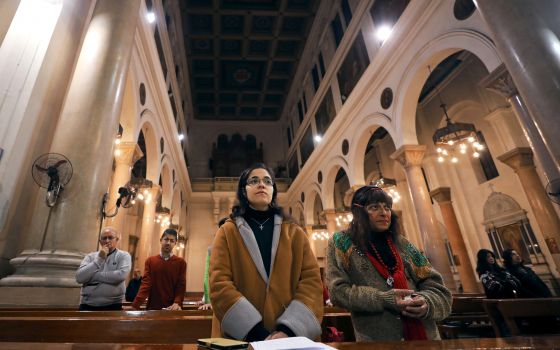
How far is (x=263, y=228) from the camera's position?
5.99 feet

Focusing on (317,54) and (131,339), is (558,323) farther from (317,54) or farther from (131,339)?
(317,54)

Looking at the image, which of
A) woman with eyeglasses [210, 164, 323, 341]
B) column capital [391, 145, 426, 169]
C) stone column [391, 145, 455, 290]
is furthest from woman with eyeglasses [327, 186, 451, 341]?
column capital [391, 145, 426, 169]

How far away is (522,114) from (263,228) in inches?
207

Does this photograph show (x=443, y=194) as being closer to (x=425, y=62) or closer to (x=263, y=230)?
(x=425, y=62)

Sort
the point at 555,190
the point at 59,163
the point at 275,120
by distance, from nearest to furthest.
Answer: the point at 59,163, the point at 555,190, the point at 275,120

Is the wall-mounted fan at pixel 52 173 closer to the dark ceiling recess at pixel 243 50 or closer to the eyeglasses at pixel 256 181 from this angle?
the eyeglasses at pixel 256 181

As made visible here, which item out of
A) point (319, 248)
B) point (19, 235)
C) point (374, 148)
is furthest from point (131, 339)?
point (319, 248)

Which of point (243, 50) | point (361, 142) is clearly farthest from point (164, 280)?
point (243, 50)

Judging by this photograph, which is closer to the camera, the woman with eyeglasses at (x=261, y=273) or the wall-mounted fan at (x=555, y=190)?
the woman with eyeglasses at (x=261, y=273)

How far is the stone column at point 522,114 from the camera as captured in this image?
439cm

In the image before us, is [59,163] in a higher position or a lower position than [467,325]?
higher

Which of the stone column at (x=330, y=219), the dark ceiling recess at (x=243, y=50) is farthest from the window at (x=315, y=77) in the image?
the stone column at (x=330, y=219)

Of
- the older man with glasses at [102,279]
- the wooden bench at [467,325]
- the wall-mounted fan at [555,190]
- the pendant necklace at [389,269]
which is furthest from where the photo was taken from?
the wooden bench at [467,325]

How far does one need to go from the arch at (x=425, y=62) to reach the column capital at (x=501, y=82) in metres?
0.18
